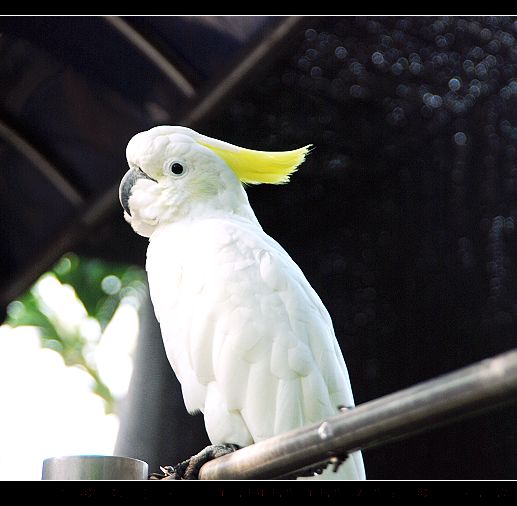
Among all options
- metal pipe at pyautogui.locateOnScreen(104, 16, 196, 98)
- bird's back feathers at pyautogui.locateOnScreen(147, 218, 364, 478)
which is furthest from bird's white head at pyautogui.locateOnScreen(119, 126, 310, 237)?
metal pipe at pyautogui.locateOnScreen(104, 16, 196, 98)

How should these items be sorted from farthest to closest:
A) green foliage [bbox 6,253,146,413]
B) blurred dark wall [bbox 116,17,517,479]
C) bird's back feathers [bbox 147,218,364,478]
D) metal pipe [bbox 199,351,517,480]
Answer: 1. green foliage [bbox 6,253,146,413]
2. blurred dark wall [bbox 116,17,517,479]
3. bird's back feathers [bbox 147,218,364,478]
4. metal pipe [bbox 199,351,517,480]

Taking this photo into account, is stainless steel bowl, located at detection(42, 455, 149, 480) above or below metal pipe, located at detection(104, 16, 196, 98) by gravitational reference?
below

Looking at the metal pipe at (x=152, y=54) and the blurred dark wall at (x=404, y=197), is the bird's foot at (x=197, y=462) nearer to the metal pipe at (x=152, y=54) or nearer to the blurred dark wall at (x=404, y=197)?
the blurred dark wall at (x=404, y=197)

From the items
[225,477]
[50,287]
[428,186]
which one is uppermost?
[428,186]

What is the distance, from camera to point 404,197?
2.84 metres

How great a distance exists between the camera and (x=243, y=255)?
2354 mm

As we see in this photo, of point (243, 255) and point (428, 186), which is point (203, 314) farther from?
point (428, 186)

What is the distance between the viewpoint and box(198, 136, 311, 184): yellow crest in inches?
101

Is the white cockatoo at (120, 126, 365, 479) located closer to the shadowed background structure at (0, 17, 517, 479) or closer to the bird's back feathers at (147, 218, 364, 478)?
the bird's back feathers at (147, 218, 364, 478)

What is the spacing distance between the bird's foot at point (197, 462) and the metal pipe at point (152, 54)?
51.8 inches

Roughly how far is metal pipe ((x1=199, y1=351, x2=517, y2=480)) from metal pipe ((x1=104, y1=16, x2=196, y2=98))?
1730mm

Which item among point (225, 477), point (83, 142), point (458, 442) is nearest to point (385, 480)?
Answer: point (458, 442)

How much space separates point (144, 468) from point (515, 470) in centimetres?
118

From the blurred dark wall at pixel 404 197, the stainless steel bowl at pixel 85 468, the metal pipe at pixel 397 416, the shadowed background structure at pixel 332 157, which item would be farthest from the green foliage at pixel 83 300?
the metal pipe at pixel 397 416
